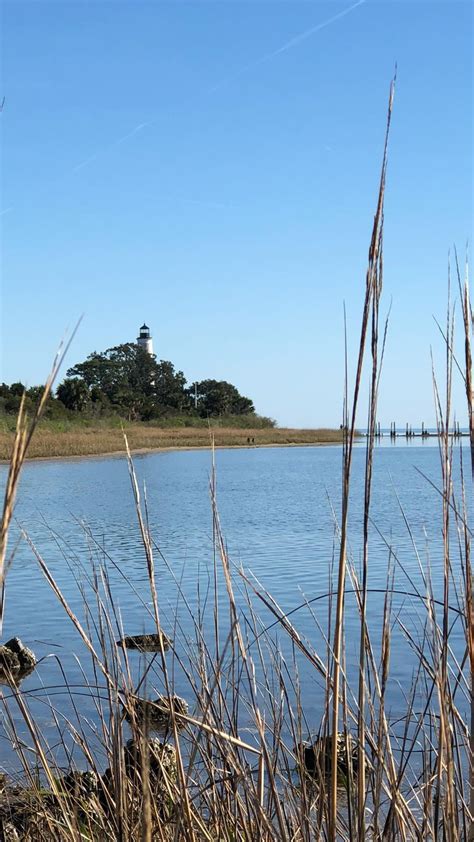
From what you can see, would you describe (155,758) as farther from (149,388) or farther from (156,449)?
(149,388)

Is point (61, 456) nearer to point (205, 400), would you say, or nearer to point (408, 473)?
point (408, 473)

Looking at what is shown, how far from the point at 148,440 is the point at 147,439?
0.33 metres

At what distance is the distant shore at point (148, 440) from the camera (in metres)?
42.9

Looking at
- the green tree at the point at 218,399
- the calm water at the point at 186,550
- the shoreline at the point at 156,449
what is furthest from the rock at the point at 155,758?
the green tree at the point at 218,399

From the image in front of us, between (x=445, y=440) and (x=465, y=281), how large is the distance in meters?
0.25

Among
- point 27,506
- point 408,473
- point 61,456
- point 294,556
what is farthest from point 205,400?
point 294,556

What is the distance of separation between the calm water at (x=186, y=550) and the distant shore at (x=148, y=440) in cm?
371

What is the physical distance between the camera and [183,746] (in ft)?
16.4

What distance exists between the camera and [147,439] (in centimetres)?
5681

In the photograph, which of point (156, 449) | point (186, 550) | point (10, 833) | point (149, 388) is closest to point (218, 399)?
point (149, 388)

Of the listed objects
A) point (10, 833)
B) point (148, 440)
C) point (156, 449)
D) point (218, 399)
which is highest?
point (218, 399)

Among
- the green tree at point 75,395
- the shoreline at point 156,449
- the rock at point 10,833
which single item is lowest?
the rock at point 10,833

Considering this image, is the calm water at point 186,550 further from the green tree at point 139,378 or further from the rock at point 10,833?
the green tree at point 139,378

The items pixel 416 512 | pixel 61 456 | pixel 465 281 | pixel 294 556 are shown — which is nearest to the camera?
pixel 465 281
